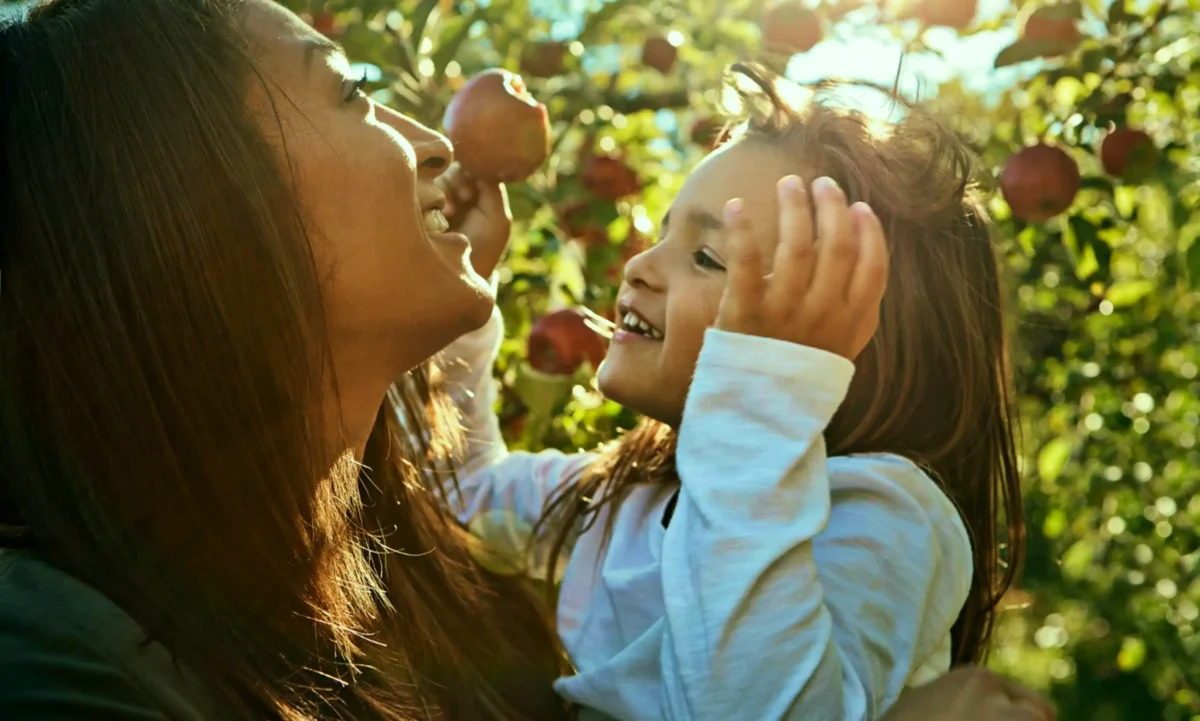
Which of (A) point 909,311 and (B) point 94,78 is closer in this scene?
(B) point 94,78

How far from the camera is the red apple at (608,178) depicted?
6.91 feet

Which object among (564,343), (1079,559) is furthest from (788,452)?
(1079,559)

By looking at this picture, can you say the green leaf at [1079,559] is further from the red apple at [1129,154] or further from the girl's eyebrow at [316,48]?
the girl's eyebrow at [316,48]

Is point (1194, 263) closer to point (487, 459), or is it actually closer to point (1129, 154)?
point (1129, 154)

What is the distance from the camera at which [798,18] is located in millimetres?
2096

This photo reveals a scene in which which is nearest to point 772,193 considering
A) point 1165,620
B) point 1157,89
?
point 1157,89

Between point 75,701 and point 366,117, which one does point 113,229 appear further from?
point 75,701

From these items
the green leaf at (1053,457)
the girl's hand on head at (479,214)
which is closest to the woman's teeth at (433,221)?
the girl's hand on head at (479,214)

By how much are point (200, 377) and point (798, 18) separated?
4.33 ft

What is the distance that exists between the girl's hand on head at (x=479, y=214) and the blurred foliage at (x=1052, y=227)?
229 mm

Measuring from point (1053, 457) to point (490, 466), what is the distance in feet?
4.28

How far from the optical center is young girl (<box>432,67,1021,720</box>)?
1128 mm

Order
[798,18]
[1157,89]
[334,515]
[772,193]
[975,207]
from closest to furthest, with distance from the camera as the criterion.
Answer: [334,515] → [772,193] → [975,207] → [1157,89] → [798,18]

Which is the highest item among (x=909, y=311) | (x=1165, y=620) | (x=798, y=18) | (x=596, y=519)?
(x=798, y=18)
